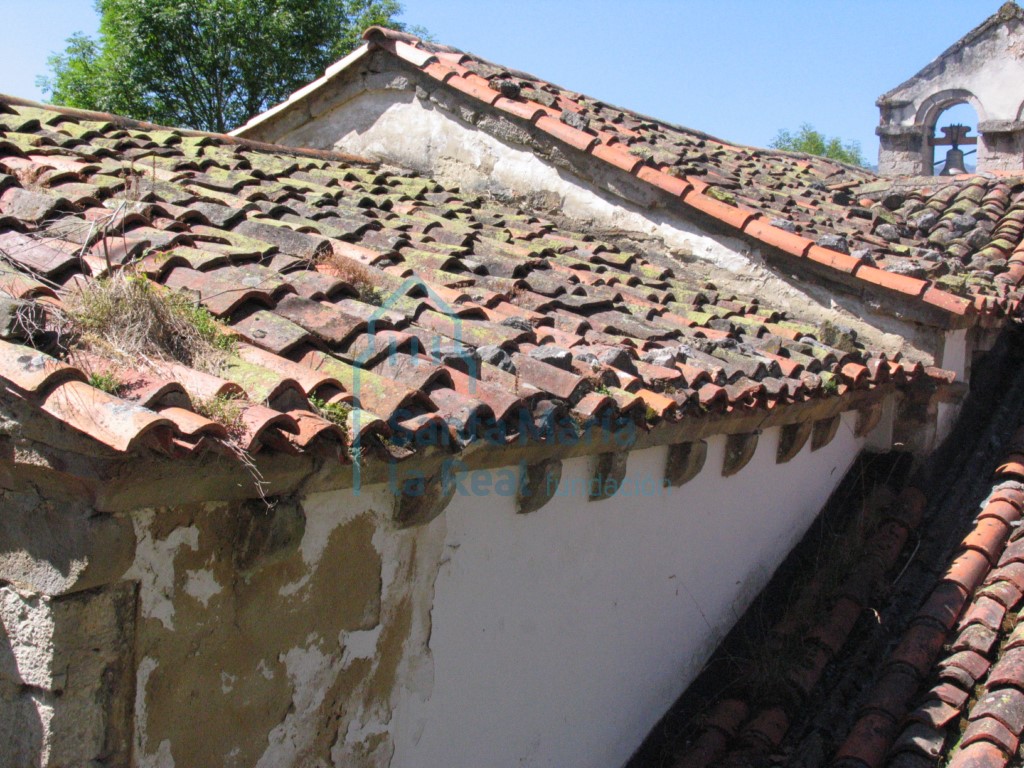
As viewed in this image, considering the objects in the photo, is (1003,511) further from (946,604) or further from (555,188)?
(555,188)

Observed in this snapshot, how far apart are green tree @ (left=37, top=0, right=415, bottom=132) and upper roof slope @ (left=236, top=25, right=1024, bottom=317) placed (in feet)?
37.4

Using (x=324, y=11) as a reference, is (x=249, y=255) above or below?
below

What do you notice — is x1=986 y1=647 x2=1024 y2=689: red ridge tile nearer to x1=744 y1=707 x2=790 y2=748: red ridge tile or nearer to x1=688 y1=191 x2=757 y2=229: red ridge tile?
x1=744 y1=707 x2=790 y2=748: red ridge tile

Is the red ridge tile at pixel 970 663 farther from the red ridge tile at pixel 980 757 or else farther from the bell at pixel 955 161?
the bell at pixel 955 161

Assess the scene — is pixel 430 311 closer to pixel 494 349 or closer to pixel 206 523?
pixel 494 349

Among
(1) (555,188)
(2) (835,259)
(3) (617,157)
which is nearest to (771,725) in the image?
(2) (835,259)

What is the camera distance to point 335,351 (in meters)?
2.87

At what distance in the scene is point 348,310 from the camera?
3195 mm

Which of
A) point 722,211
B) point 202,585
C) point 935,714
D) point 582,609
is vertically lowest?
point 935,714

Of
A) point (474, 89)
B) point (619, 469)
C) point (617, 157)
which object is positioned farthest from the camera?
point (474, 89)

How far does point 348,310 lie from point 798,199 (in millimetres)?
5851

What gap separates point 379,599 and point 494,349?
0.89 meters

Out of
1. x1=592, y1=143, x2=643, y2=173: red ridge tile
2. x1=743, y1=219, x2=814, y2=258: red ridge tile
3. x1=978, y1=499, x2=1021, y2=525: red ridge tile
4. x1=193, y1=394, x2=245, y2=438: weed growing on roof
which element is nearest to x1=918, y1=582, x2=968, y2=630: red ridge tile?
x1=978, y1=499, x2=1021, y2=525: red ridge tile

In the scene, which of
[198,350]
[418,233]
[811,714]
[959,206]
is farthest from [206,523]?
[959,206]
